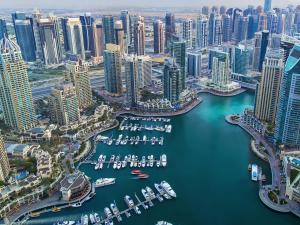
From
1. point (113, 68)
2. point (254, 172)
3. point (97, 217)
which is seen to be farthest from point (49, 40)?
point (254, 172)

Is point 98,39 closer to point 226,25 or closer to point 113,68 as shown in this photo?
Result: point 113,68

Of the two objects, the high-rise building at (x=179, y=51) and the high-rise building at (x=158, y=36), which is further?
the high-rise building at (x=158, y=36)

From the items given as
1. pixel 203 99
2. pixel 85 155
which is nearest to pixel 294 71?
pixel 203 99

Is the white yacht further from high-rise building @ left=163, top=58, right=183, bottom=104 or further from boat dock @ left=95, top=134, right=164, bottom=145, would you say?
high-rise building @ left=163, top=58, right=183, bottom=104

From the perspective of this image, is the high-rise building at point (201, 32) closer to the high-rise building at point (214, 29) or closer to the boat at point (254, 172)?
the high-rise building at point (214, 29)

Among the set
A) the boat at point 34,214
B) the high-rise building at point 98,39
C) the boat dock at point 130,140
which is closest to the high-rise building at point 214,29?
the high-rise building at point 98,39

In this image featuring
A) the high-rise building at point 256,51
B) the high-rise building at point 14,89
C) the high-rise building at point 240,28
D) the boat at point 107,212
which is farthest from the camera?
the high-rise building at point 240,28

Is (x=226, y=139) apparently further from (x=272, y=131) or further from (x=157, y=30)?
(x=157, y=30)
